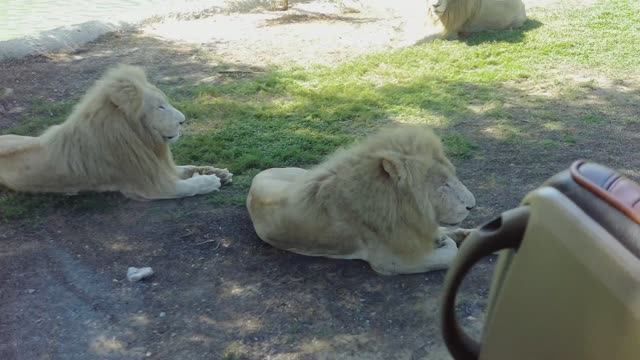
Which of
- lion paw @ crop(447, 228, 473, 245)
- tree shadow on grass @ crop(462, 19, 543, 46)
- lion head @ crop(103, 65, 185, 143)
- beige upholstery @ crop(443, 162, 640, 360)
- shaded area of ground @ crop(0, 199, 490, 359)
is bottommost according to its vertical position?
shaded area of ground @ crop(0, 199, 490, 359)

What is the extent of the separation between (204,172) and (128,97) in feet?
2.77

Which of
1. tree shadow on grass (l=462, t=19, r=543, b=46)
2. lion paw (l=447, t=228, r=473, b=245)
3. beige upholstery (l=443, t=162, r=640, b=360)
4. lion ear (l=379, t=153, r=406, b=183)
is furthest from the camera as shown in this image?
tree shadow on grass (l=462, t=19, r=543, b=46)

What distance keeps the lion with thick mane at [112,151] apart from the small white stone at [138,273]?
3.13 ft

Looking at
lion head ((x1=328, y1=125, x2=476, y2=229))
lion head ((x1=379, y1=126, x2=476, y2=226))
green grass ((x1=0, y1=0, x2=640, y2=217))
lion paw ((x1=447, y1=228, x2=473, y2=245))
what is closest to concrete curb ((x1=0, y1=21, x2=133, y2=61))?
green grass ((x1=0, y1=0, x2=640, y2=217))

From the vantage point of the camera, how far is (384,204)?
354 cm

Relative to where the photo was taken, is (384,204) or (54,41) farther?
(54,41)

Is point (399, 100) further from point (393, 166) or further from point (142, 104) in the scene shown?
point (393, 166)

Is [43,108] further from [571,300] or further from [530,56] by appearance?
[571,300]

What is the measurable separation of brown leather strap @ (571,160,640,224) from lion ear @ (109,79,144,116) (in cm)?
391

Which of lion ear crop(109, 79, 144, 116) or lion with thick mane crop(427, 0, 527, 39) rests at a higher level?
lion ear crop(109, 79, 144, 116)

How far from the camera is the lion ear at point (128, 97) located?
4.58 metres

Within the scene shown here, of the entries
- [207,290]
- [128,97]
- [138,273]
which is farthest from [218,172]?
[207,290]

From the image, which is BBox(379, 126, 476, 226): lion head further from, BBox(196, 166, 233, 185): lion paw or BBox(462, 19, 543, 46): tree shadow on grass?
BBox(462, 19, 543, 46): tree shadow on grass

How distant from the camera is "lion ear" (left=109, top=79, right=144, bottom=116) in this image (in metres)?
4.58
